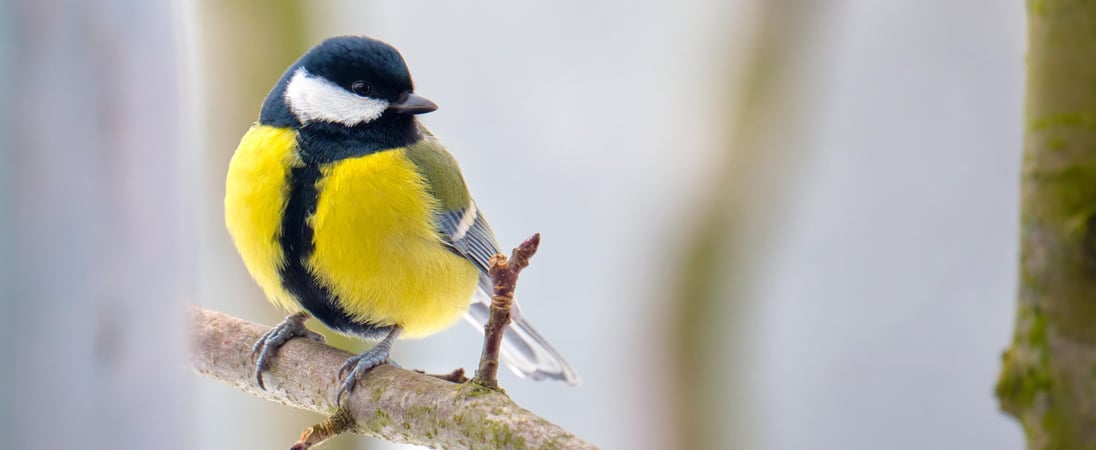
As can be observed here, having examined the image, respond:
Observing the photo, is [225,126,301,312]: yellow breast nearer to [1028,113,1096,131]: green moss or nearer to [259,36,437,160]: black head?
[259,36,437,160]: black head

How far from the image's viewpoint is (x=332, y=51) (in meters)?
0.85

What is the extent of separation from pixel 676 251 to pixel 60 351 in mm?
1313

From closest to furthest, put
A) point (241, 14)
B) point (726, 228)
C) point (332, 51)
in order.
Result: point (332, 51)
point (241, 14)
point (726, 228)

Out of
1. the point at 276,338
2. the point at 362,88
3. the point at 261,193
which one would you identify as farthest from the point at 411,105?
the point at 276,338

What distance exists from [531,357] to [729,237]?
0.67 m

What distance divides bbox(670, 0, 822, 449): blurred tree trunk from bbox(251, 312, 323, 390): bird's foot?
2.54 feet

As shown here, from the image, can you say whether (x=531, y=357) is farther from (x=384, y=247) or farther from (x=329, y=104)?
(x=329, y=104)

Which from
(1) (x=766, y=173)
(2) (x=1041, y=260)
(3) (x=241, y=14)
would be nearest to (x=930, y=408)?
(1) (x=766, y=173)

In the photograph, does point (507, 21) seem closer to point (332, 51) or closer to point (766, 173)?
point (766, 173)

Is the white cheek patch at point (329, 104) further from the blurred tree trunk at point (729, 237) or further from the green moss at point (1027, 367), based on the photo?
the blurred tree trunk at point (729, 237)

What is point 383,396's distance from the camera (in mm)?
774

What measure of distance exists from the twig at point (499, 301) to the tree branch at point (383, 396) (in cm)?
1

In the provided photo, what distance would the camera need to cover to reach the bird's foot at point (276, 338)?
0.91 meters

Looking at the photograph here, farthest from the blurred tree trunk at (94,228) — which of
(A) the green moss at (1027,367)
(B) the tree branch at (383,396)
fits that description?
(A) the green moss at (1027,367)
